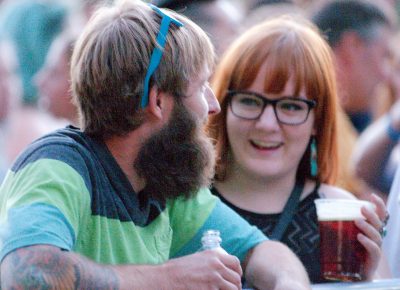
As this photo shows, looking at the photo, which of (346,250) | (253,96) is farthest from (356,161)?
(346,250)

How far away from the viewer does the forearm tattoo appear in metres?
2.72

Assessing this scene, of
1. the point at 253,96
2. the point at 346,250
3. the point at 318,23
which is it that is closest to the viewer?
the point at 346,250

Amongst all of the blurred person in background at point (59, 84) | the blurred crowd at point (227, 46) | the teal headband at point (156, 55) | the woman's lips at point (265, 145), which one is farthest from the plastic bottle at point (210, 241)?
the blurred person in background at point (59, 84)

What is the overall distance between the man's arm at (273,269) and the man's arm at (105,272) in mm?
358

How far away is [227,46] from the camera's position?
5.41m

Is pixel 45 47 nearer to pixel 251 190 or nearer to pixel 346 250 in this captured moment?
pixel 251 190

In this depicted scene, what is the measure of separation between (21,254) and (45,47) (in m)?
5.48

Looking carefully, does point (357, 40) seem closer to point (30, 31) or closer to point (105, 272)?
point (30, 31)

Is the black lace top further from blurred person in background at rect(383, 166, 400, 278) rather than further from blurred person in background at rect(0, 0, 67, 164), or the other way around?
blurred person in background at rect(0, 0, 67, 164)

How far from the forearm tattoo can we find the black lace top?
1350 millimetres

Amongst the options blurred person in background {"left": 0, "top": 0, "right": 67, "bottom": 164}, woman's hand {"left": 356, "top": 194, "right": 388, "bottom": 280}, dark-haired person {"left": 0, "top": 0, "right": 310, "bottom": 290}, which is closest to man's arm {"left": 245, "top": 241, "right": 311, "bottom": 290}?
dark-haired person {"left": 0, "top": 0, "right": 310, "bottom": 290}

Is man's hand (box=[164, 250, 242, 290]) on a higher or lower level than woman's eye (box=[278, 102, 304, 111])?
lower

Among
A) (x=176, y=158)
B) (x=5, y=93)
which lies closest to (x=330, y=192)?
(x=176, y=158)

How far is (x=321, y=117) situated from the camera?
4188 millimetres
